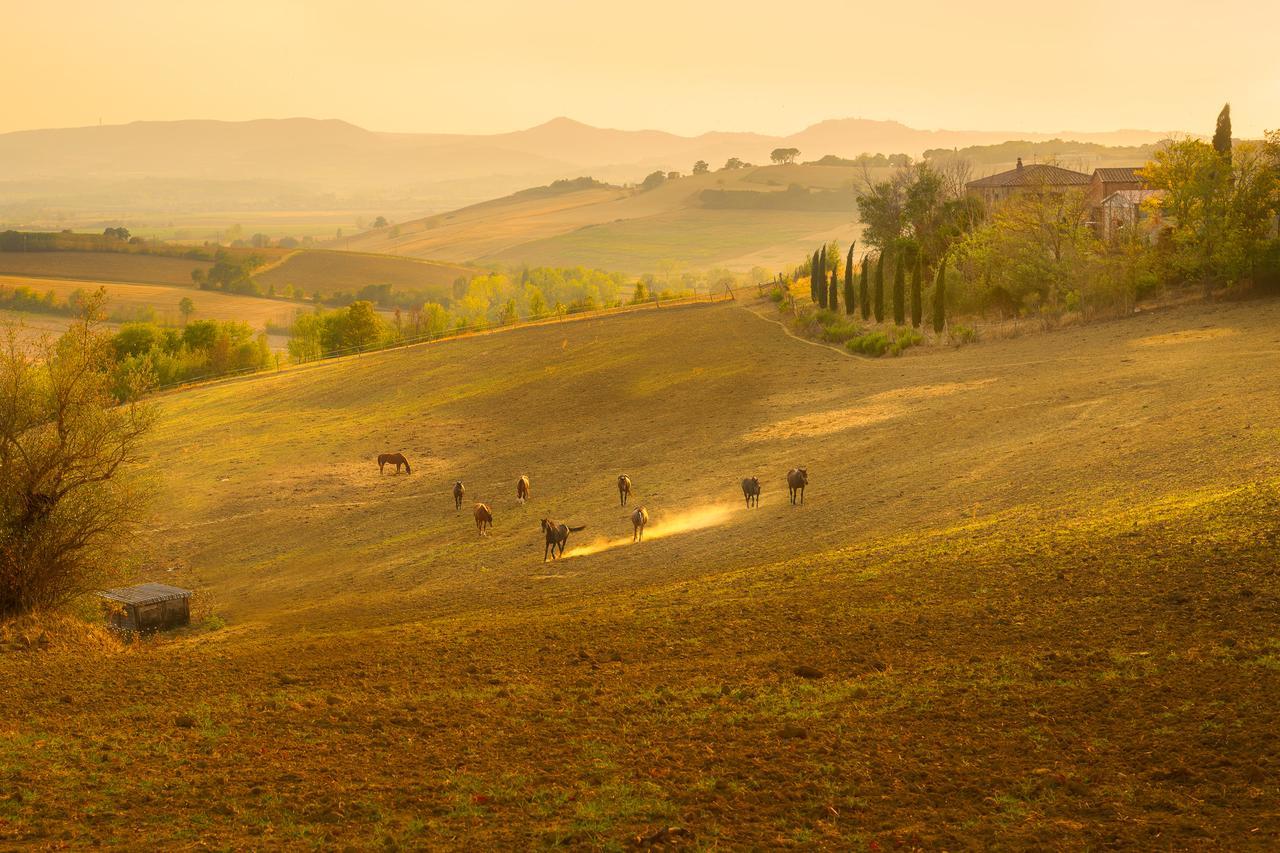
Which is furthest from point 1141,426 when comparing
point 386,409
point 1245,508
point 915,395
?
point 386,409

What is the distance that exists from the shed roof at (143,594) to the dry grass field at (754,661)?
4.10 ft

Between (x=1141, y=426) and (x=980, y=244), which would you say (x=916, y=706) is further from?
(x=980, y=244)

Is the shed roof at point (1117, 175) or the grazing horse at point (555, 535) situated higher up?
the shed roof at point (1117, 175)

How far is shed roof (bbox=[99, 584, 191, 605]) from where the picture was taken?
95.7 ft

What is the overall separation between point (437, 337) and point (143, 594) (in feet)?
268

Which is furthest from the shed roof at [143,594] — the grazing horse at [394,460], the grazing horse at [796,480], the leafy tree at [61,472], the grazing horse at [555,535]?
the grazing horse at [796,480]

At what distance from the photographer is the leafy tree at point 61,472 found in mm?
24641

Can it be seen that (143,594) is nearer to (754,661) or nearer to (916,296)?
(754,661)

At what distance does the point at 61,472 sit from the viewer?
2495 centimetres

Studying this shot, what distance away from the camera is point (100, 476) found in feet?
84.0

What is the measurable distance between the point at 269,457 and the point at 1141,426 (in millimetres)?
44178

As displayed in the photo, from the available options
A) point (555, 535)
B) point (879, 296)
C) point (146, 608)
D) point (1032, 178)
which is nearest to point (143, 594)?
point (146, 608)

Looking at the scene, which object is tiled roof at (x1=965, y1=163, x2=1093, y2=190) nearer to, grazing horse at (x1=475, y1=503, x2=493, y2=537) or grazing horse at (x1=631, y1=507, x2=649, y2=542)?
grazing horse at (x1=631, y1=507, x2=649, y2=542)

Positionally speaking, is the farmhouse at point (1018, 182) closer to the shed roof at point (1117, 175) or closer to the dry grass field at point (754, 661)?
the shed roof at point (1117, 175)
